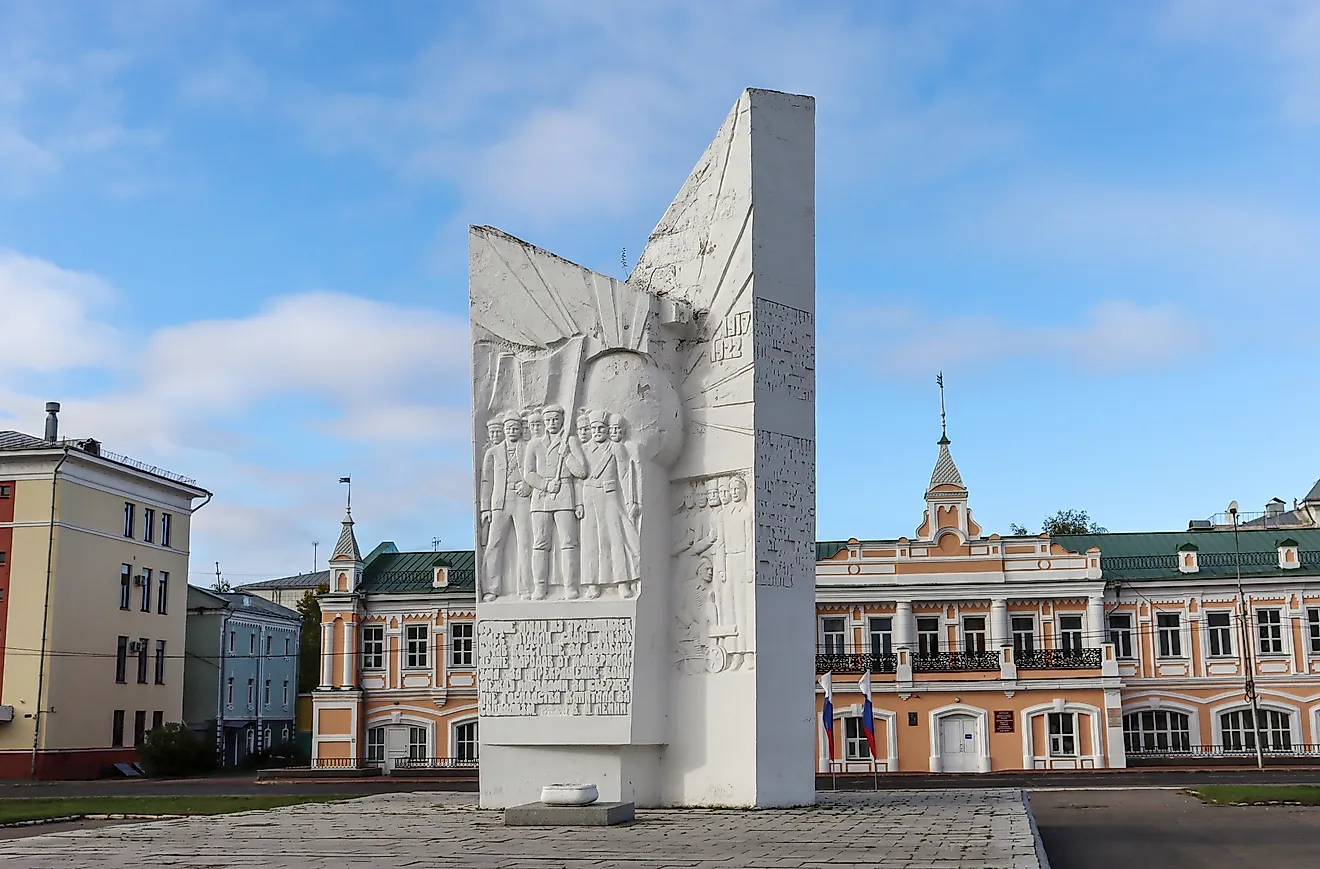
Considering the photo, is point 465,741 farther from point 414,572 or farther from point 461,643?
point 414,572

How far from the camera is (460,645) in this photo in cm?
3547

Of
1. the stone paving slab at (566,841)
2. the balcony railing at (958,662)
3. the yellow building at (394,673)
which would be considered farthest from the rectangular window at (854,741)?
the stone paving slab at (566,841)

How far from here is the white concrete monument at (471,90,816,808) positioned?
49.4ft

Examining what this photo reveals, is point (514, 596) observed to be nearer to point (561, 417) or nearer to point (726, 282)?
point (561, 417)

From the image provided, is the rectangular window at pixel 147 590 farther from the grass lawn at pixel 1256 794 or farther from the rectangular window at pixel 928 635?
the grass lawn at pixel 1256 794

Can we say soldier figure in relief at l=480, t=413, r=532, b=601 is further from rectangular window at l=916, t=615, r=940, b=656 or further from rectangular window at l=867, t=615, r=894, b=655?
rectangular window at l=916, t=615, r=940, b=656

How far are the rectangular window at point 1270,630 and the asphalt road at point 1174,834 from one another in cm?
1372

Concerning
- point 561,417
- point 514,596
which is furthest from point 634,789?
point 561,417

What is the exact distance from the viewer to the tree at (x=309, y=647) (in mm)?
52188

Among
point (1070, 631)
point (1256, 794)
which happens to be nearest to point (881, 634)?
point (1070, 631)

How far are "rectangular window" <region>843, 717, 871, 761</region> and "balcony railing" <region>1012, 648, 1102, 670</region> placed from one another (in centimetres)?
417

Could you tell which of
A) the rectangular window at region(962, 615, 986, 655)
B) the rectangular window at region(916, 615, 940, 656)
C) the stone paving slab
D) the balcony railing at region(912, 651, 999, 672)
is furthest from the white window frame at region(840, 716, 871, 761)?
the stone paving slab

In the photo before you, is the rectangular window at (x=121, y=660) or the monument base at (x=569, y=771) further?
the rectangular window at (x=121, y=660)

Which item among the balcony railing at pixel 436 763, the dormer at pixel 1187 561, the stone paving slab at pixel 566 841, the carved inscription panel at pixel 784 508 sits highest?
the dormer at pixel 1187 561
